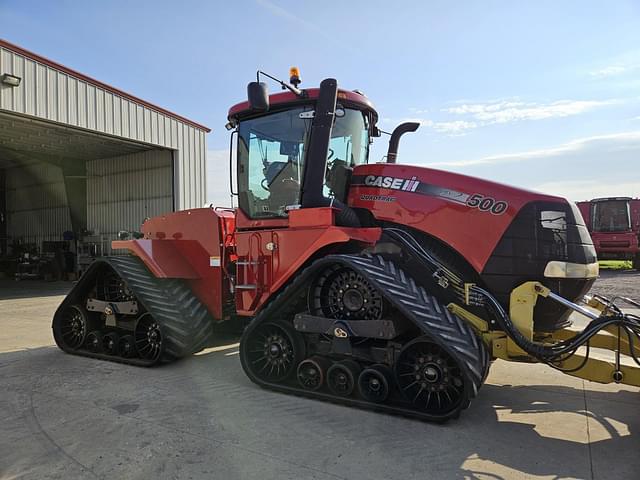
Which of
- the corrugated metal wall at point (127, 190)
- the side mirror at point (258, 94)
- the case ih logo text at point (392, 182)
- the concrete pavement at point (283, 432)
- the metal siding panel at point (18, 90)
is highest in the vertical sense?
the metal siding panel at point (18, 90)

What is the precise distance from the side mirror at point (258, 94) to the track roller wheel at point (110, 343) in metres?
3.50

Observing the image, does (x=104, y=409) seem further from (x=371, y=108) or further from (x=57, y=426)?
(x=371, y=108)

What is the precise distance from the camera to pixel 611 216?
1975cm

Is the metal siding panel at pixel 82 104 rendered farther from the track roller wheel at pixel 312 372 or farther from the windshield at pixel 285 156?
the track roller wheel at pixel 312 372

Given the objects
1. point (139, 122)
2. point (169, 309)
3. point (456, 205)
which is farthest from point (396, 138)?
point (139, 122)

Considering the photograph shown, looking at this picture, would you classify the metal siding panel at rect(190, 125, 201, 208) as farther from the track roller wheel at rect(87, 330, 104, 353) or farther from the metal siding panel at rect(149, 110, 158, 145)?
the track roller wheel at rect(87, 330, 104, 353)

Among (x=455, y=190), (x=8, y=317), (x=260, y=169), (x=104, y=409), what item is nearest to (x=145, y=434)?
(x=104, y=409)

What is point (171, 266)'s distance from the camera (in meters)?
5.85

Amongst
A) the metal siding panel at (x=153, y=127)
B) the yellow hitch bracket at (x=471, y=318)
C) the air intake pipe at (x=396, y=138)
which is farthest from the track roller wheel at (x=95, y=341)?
the metal siding panel at (x=153, y=127)

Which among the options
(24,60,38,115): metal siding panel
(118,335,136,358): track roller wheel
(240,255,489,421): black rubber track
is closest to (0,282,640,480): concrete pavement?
(240,255,489,421): black rubber track

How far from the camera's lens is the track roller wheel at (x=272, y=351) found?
4504 millimetres

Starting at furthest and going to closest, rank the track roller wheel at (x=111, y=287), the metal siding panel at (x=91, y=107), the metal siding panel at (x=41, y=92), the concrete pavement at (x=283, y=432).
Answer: the metal siding panel at (x=91, y=107) → the metal siding panel at (x=41, y=92) → the track roller wheel at (x=111, y=287) → the concrete pavement at (x=283, y=432)

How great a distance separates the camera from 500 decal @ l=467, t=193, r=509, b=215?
12.9ft

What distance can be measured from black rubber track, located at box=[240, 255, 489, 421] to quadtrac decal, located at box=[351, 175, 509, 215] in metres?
0.68
